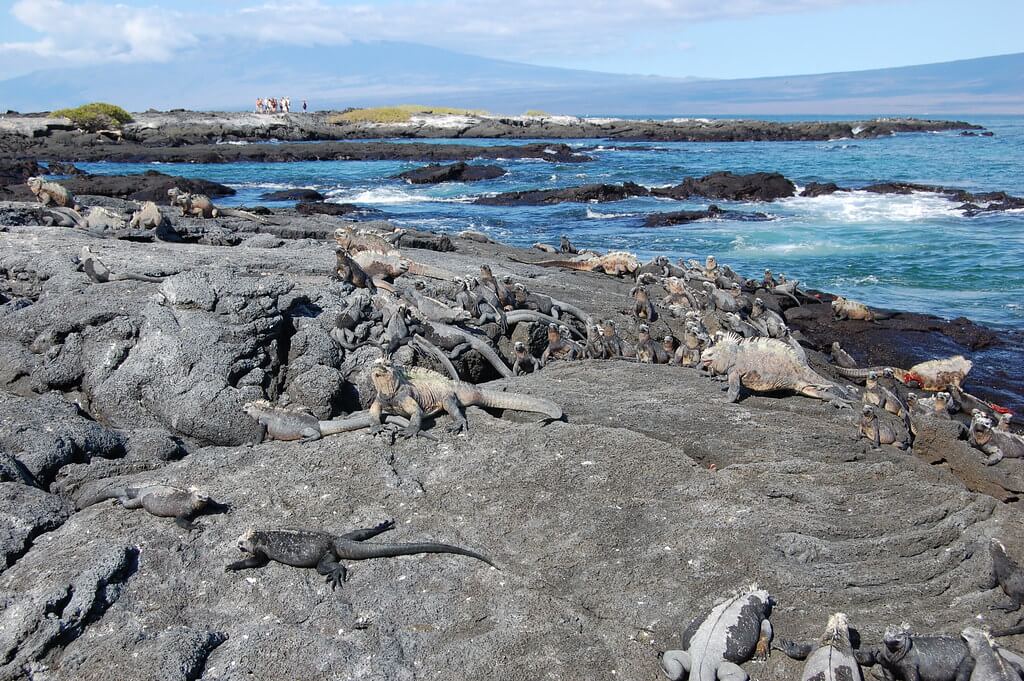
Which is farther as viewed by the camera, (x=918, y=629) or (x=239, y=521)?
(x=239, y=521)

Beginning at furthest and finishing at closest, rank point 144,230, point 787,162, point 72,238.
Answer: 1. point 787,162
2. point 144,230
3. point 72,238

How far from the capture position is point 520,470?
528 cm

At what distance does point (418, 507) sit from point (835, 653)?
2514mm

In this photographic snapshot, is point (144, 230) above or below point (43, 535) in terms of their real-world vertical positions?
above

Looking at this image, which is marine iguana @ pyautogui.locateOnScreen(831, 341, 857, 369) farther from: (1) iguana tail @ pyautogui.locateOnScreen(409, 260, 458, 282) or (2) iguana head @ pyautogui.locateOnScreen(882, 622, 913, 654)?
(2) iguana head @ pyautogui.locateOnScreen(882, 622, 913, 654)

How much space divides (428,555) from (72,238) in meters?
8.36

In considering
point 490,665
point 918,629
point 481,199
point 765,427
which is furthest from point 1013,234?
point 490,665

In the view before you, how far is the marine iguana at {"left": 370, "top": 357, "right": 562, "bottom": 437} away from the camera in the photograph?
19.8ft

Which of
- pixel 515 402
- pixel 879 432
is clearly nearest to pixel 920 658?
pixel 879 432

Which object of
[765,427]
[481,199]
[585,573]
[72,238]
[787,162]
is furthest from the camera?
[787,162]

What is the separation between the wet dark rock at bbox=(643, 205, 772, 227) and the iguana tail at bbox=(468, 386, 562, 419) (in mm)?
19032

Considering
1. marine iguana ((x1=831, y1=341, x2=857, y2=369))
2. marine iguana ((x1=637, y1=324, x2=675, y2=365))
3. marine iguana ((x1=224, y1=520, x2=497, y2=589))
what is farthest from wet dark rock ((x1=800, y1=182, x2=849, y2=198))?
marine iguana ((x1=224, y1=520, x2=497, y2=589))

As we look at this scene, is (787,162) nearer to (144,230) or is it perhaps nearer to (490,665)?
(144,230)

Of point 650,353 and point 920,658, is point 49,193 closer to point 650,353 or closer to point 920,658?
point 650,353
